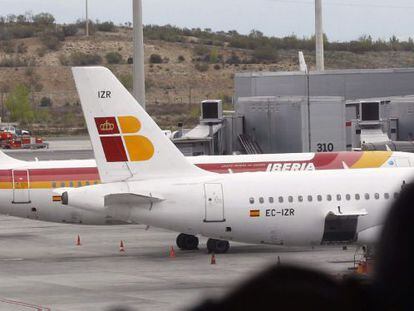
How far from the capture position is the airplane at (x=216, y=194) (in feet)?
113

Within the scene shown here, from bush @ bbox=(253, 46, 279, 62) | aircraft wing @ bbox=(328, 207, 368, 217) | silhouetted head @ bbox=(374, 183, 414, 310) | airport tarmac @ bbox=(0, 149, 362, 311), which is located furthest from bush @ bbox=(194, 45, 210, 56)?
silhouetted head @ bbox=(374, 183, 414, 310)

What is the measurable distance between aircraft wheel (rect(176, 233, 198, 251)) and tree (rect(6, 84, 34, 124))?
10888 centimetres

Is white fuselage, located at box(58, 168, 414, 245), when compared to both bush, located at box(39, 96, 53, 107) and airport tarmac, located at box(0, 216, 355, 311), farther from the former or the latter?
bush, located at box(39, 96, 53, 107)

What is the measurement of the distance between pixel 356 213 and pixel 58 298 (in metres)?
10.6

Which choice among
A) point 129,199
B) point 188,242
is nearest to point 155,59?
point 188,242

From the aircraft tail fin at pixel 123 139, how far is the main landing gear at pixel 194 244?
4440mm

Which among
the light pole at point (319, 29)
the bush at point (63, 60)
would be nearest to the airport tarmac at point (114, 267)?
the light pole at point (319, 29)

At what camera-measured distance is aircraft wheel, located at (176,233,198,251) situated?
40500 mm

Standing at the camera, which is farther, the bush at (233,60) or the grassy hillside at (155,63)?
the bush at (233,60)

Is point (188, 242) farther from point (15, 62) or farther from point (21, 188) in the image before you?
point (15, 62)

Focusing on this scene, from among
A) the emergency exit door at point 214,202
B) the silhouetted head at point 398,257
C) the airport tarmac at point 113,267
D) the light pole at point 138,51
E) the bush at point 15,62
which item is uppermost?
the bush at point 15,62

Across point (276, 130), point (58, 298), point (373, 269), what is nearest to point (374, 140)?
point (276, 130)

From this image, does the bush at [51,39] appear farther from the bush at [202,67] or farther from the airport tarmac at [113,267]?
the airport tarmac at [113,267]

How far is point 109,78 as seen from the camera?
37.2 m
